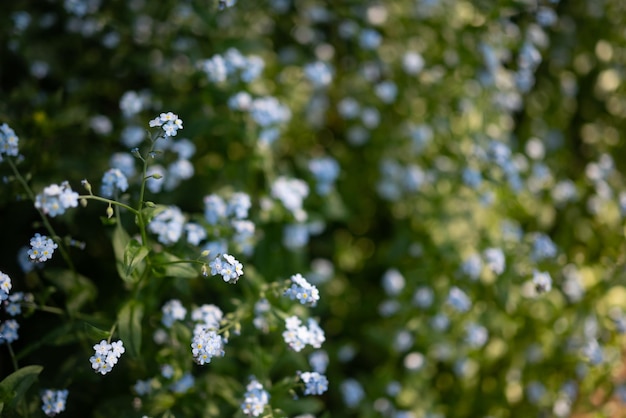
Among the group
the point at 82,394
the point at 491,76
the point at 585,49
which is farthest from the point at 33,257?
the point at 585,49

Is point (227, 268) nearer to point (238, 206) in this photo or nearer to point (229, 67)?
point (238, 206)

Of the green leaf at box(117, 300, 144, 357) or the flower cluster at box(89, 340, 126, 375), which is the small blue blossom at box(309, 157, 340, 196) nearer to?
the green leaf at box(117, 300, 144, 357)

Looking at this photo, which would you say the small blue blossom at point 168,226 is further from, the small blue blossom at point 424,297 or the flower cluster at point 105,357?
the small blue blossom at point 424,297

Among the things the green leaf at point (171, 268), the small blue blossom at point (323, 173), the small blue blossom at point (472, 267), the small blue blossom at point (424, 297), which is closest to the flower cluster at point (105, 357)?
the green leaf at point (171, 268)

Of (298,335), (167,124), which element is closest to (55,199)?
(167,124)

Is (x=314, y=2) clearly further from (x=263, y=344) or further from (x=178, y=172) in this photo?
(x=263, y=344)
